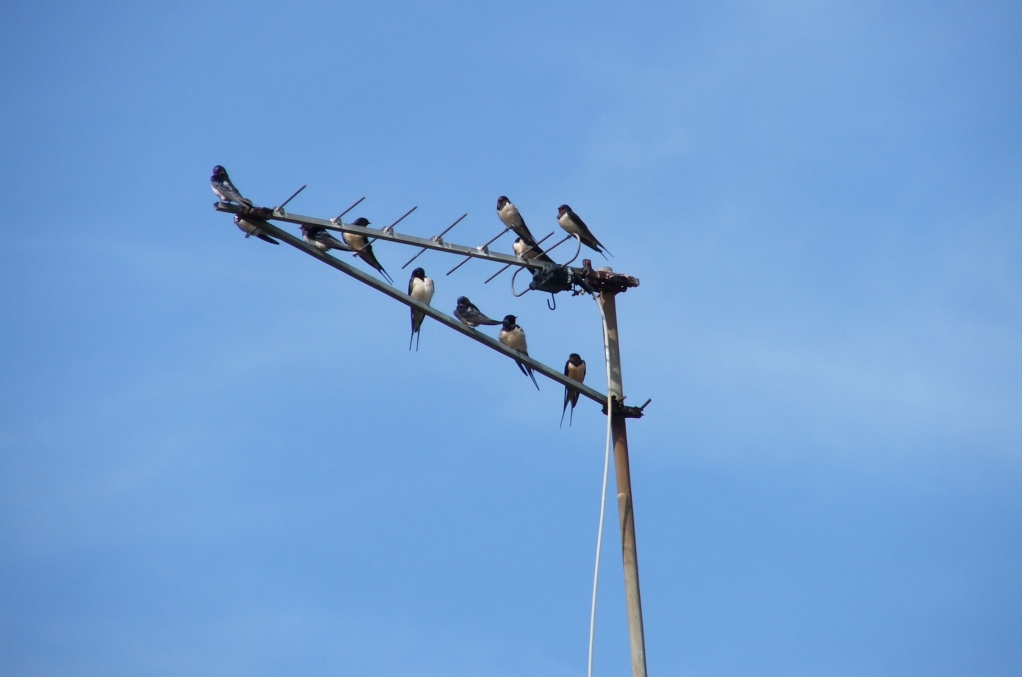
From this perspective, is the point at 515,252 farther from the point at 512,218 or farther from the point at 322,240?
the point at 322,240

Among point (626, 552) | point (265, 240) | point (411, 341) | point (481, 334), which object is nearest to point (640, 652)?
point (626, 552)

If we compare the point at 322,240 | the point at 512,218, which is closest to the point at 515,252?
the point at 512,218

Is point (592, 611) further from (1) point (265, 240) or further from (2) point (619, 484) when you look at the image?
(1) point (265, 240)

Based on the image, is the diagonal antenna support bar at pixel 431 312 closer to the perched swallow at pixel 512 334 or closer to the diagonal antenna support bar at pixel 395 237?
the diagonal antenna support bar at pixel 395 237

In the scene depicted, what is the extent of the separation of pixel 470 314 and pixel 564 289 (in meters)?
3.17

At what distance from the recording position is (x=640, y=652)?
26.2 ft

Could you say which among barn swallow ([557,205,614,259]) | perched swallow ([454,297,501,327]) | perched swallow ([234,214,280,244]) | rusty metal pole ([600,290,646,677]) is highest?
barn swallow ([557,205,614,259])

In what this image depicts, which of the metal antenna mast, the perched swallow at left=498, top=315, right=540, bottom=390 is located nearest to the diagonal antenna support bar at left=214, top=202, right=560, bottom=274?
the metal antenna mast

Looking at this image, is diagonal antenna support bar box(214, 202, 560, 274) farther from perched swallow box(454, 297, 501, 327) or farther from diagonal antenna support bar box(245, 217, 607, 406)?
perched swallow box(454, 297, 501, 327)

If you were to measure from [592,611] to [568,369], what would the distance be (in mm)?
6639

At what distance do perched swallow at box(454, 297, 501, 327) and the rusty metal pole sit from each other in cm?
164

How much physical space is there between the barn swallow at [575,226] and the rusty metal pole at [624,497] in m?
5.00

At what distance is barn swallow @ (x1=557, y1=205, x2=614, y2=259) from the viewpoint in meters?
14.2

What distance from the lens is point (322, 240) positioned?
32.0 ft
